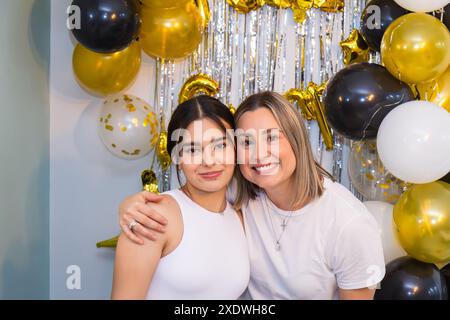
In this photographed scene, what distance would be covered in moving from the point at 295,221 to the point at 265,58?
0.89 meters

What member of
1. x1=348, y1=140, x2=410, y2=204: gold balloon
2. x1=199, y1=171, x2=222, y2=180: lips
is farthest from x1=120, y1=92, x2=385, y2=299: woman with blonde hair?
x1=348, y1=140, x2=410, y2=204: gold balloon

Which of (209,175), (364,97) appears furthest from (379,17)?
(209,175)

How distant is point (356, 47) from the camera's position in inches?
90.0

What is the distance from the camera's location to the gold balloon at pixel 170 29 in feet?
6.99

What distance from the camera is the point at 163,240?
1607 millimetres

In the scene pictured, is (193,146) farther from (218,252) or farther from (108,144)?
(108,144)

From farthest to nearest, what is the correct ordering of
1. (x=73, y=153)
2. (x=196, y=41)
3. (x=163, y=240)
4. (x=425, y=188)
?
(x=73, y=153) → (x=196, y=41) → (x=425, y=188) → (x=163, y=240)

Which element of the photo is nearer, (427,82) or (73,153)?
(427,82)

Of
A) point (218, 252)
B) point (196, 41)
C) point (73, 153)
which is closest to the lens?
point (218, 252)

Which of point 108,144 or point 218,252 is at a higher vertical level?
point 108,144

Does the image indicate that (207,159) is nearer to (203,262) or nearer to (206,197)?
(206,197)
